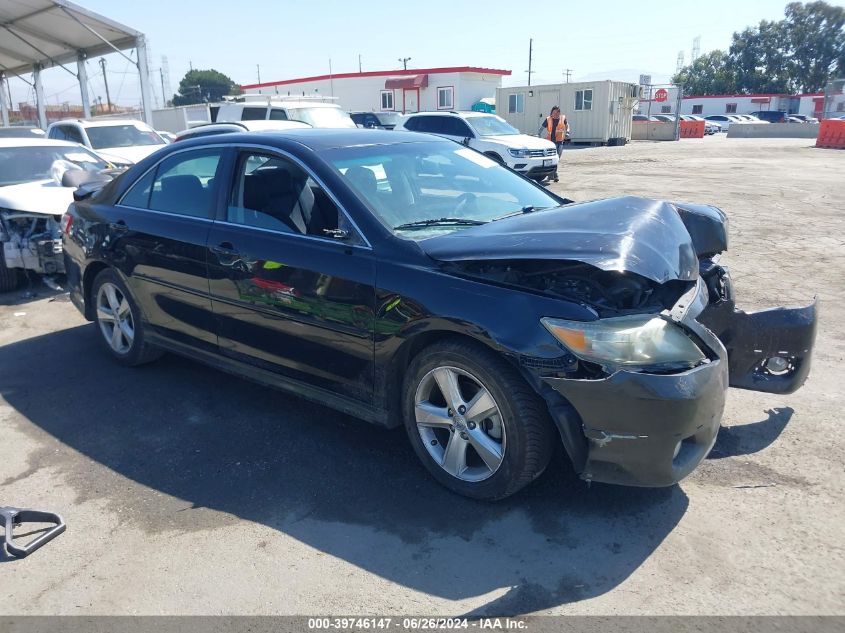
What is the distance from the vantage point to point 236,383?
4918 millimetres

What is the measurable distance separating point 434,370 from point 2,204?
20.5 ft

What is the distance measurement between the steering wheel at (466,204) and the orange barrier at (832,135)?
30.7m

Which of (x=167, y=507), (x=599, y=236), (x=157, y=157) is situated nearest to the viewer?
(x=599, y=236)

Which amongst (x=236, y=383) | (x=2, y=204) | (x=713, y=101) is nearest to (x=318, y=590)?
(x=236, y=383)

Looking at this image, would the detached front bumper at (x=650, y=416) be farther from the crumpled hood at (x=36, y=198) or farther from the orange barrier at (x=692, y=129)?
the orange barrier at (x=692, y=129)

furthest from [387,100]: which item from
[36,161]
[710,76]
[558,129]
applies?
[710,76]

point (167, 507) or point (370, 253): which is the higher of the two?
point (370, 253)

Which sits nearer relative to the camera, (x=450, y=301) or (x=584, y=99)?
(x=450, y=301)

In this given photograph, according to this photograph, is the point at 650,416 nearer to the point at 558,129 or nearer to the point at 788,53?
the point at 558,129

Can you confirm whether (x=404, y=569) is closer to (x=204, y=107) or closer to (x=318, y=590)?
(x=318, y=590)

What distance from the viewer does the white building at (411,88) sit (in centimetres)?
4544

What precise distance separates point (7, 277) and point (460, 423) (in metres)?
6.59

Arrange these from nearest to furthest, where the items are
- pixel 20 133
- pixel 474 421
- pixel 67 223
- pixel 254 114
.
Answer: pixel 474 421 < pixel 67 223 < pixel 20 133 < pixel 254 114

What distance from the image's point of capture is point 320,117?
55.8 ft
